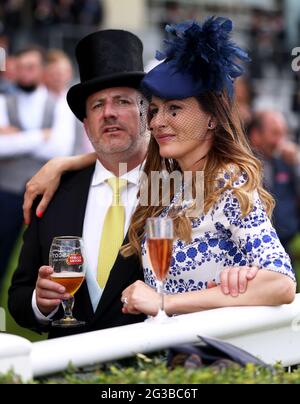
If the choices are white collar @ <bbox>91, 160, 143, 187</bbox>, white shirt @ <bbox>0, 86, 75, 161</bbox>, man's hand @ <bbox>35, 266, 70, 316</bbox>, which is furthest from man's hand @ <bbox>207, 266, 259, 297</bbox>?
white shirt @ <bbox>0, 86, 75, 161</bbox>

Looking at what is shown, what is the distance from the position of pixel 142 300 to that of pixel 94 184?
110cm

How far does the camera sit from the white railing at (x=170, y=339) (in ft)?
9.50

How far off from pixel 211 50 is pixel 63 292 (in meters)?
1.01

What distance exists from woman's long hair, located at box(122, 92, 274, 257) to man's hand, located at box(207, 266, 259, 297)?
0.21 m

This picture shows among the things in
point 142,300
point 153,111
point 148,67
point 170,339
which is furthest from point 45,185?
point 148,67

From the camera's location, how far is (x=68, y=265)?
4070mm

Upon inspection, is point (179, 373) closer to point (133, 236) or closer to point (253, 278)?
point (253, 278)

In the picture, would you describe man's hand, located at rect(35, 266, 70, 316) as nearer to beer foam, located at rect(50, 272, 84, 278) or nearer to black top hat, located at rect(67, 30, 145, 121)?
beer foam, located at rect(50, 272, 84, 278)

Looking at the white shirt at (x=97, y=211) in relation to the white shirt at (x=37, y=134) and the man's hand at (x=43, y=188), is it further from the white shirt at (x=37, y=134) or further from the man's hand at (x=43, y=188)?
the white shirt at (x=37, y=134)

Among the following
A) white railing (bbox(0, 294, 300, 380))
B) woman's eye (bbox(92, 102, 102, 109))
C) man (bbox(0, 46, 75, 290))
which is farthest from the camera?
man (bbox(0, 46, 75, 290))

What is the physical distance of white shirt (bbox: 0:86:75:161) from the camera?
10086 millimetres

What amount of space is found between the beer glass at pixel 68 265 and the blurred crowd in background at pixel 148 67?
3.81 ft

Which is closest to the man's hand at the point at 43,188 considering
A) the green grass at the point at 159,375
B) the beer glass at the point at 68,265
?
the beer glass at the point at 68,265

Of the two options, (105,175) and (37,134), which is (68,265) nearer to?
(105,175)
